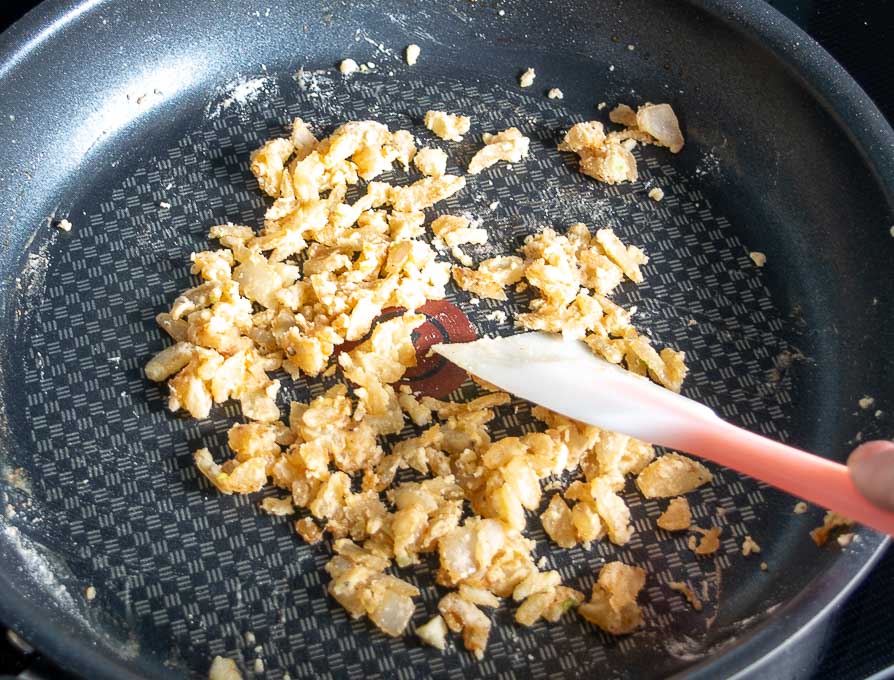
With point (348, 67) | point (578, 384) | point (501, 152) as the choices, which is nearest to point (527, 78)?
point (501, 152)

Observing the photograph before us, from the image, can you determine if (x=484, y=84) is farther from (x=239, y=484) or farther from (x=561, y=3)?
(x=239, y=484)

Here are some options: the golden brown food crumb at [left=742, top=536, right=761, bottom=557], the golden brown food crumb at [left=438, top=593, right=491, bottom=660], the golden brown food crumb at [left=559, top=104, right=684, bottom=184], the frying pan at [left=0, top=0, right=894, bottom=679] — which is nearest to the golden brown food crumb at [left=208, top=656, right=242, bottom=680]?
the frying pan at [left=0, top=0, right=894, bottom=679]

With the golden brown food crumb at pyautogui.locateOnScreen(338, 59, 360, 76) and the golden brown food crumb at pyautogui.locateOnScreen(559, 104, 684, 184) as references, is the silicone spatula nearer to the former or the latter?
the golden brown food crumb at pyautogui.locateOnScreen(559, 104, 684, 184)

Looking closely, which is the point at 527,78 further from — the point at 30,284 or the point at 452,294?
the point at 30,284

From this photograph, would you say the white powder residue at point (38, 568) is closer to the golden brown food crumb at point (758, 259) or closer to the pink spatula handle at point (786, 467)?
the pink spatula handle at point (786, 467)

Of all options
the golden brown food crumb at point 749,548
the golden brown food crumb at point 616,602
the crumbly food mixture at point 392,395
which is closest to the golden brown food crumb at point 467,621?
the crumbly food mixture at point 392,395

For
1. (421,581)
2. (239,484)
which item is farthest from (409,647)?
(239,484)
